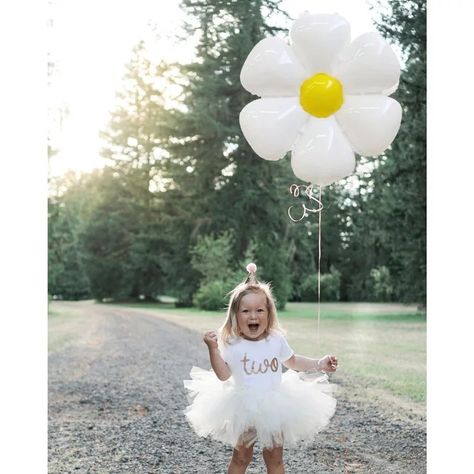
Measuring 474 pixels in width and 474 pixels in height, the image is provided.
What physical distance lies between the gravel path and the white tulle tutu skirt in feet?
2.69

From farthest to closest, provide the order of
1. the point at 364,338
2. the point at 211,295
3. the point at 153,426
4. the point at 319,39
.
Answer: the point at 211,295
the point at 364,338
the point at 153,426
the point at 319,39

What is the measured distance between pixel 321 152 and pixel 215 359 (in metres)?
0.60

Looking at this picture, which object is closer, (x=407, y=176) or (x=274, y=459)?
(x=274, y=459)

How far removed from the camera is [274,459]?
1708 mm

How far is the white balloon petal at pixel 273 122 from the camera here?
178 cm

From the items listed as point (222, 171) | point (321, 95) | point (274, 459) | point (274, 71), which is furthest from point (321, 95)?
point (222, 171)

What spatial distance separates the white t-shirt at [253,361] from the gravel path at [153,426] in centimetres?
87


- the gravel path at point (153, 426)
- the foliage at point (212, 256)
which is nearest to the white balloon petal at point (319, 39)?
the gravel path at point (153, 426)

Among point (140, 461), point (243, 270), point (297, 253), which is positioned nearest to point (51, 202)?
point (243, 270)

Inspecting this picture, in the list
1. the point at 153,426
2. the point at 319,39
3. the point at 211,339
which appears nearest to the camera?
the point at 211,339

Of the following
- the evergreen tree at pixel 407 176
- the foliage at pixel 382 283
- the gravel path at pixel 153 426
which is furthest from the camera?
the foliage at pixel 382 283

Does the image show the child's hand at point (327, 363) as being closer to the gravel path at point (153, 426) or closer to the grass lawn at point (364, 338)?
the gravel path at point (153, 426)

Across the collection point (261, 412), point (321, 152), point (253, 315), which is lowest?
point (261, 412)

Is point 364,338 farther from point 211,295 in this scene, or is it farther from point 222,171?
point 222,171
